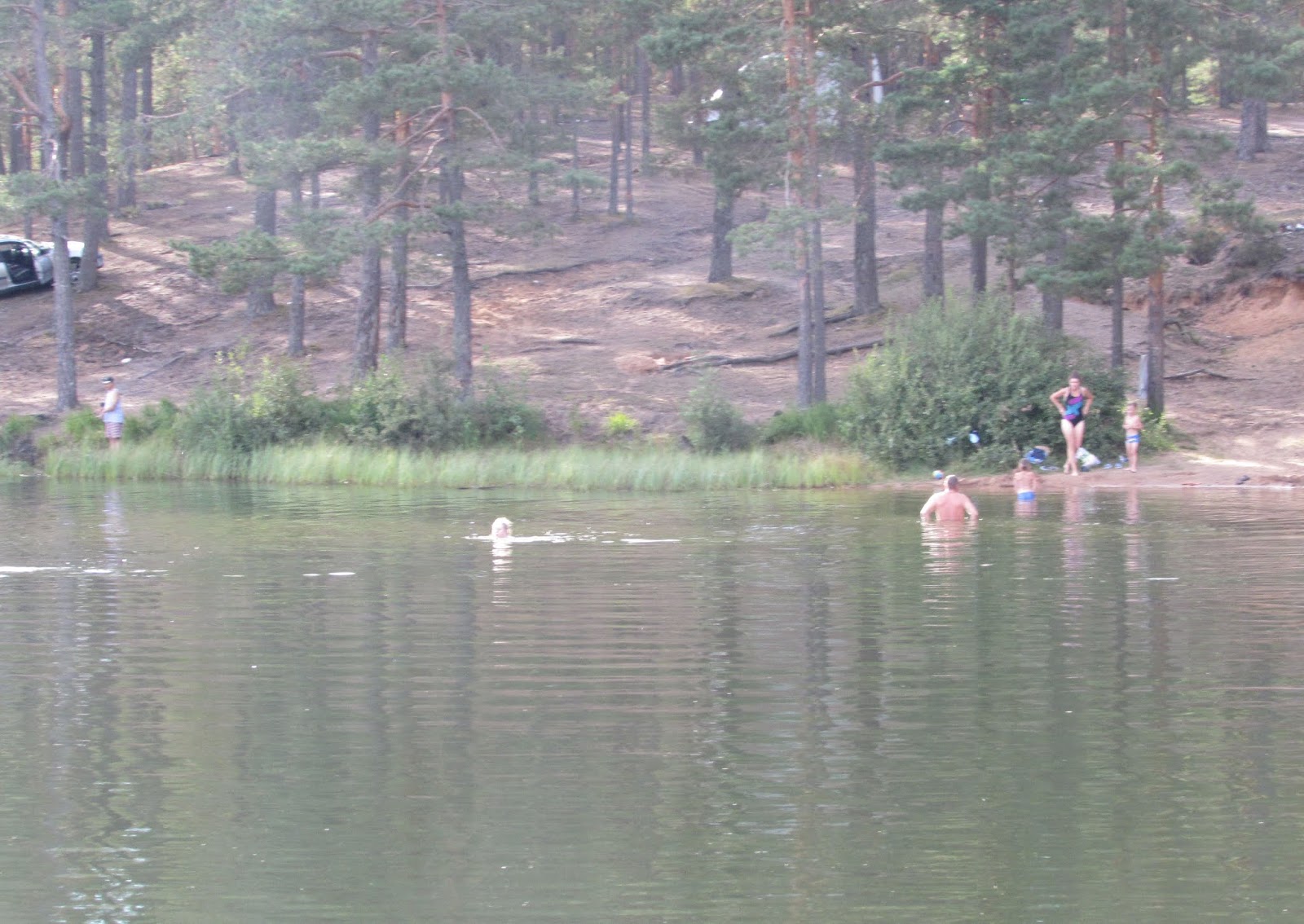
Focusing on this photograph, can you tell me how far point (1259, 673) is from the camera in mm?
13055

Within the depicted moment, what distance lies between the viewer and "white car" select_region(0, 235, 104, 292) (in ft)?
157

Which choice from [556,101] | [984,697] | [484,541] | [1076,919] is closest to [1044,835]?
[1076,919]

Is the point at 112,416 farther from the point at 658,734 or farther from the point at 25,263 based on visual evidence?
the point at 658,734

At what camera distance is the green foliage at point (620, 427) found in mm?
35719

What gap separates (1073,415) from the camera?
31.1 meters

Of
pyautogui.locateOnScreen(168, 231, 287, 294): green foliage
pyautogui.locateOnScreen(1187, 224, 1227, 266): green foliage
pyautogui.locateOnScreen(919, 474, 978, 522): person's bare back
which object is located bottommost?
pyautogui.locateOnScreen(919, 474, 978, 522): person's bare back

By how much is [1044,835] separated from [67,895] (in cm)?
509

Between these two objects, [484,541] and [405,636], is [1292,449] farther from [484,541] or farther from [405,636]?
[405,636]

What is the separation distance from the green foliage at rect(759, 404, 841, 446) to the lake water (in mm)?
12326

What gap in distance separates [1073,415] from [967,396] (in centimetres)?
213

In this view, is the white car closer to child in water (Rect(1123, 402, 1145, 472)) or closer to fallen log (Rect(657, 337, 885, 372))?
fallen log (Rect(657, 337, 885, 372))

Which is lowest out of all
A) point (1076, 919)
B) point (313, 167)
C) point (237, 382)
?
point (1076, 919)

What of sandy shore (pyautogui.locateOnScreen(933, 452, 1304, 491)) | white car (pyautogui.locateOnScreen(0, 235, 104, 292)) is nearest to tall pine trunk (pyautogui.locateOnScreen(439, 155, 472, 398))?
sandy shore (pyautogui.locateOnScreen(933, 452, 1304, 491))

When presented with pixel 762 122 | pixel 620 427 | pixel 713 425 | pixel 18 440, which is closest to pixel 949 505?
pixel 713 425
